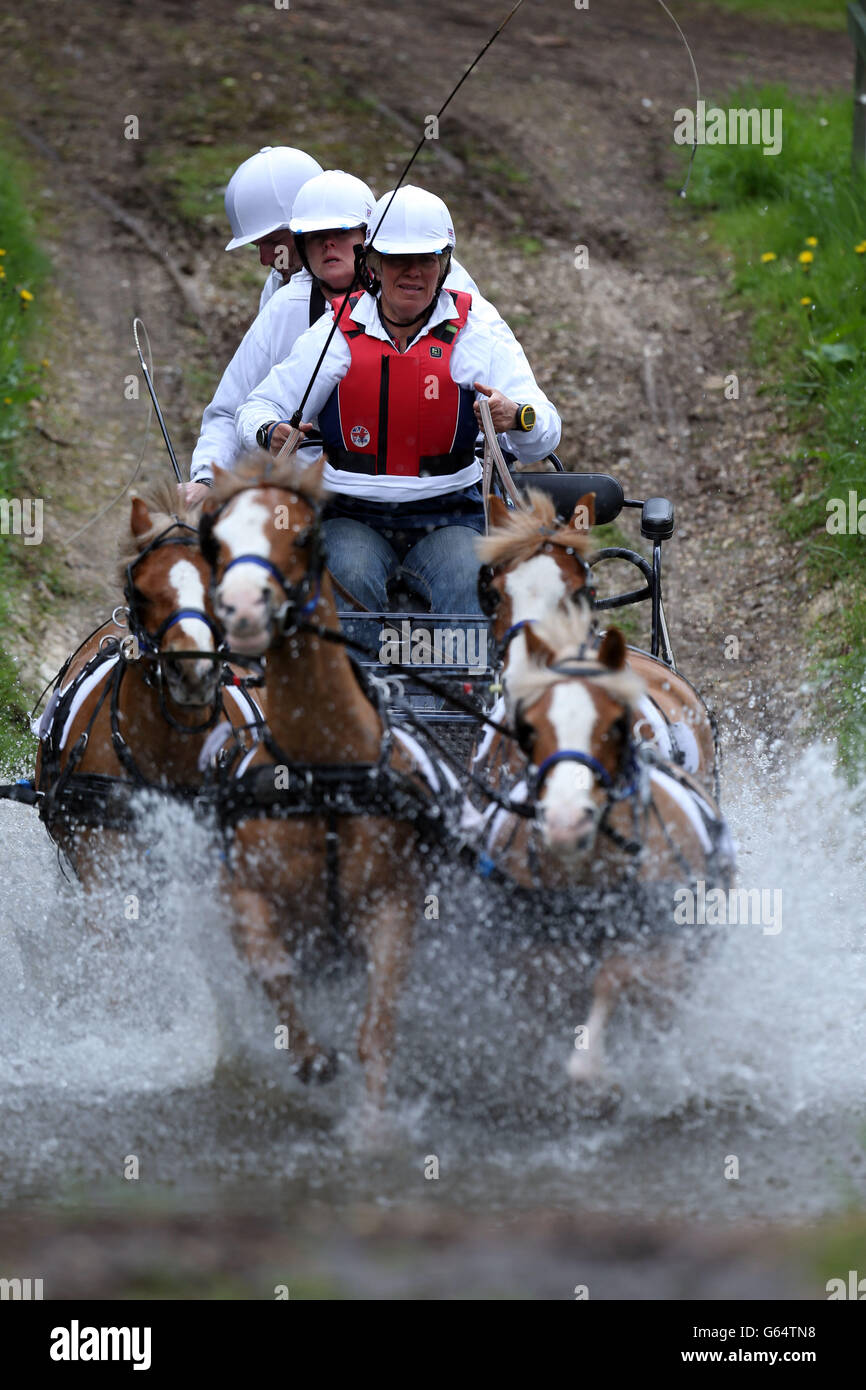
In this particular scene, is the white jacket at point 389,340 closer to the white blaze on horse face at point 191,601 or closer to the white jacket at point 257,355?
the white jacket at point 257,355

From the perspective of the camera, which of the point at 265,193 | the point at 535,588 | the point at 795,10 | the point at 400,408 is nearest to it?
the point at 535,588

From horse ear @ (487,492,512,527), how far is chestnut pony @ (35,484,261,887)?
0.78 metres

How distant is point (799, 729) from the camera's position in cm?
714

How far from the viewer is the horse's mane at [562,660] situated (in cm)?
376

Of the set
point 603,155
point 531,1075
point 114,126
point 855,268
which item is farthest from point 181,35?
point 531,1075

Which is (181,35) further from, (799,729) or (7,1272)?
(7,1272)

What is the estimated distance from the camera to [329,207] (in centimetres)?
612

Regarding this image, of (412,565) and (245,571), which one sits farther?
(412,565)

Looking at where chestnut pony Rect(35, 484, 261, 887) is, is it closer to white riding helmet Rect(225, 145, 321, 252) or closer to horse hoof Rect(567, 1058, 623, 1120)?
horse hoof Rect(567, 1058, 623, 1120)

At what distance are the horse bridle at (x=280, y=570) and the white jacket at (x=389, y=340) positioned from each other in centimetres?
140

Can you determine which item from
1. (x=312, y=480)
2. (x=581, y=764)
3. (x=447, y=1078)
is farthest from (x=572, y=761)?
(x=447, y=1078)

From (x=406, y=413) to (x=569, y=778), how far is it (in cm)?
207

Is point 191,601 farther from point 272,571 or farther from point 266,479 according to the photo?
point 272,571
